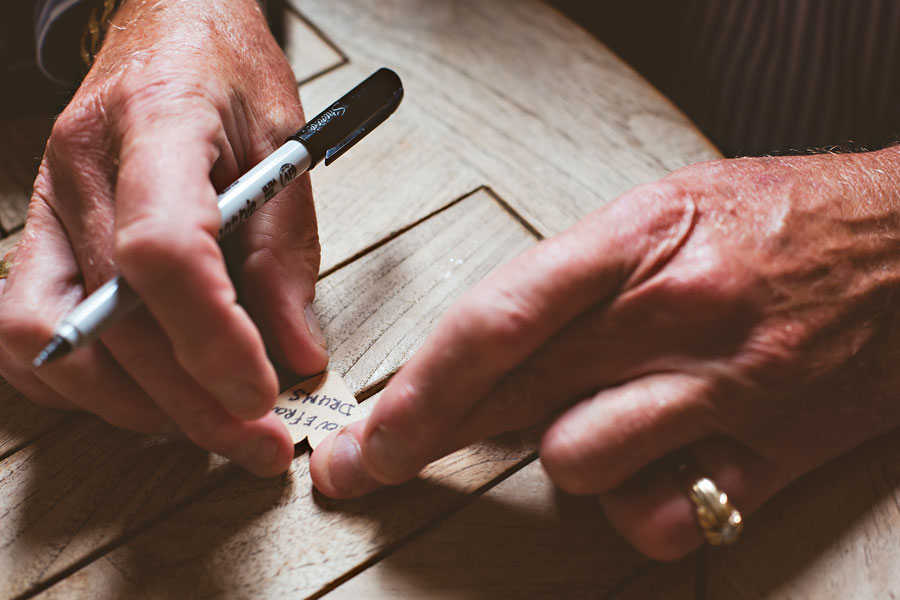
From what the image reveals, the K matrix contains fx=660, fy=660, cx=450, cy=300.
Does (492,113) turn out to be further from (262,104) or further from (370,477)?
(370,477)

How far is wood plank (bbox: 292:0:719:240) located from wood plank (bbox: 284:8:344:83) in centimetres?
2

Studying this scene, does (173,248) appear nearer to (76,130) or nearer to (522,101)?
(76,130)

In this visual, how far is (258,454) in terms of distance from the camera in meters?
0.60

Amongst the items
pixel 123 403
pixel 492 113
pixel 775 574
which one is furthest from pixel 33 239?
pixel 775 574

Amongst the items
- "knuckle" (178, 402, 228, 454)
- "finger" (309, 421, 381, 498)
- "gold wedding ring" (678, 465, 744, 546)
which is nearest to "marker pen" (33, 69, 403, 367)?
"knuckle" (178, 402, 228, 454)

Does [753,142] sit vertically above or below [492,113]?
below

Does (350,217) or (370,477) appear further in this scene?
(350,217)


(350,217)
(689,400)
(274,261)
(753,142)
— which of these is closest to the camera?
(689,400)

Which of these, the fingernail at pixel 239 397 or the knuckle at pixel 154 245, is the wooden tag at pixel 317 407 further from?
the knuckle at pixel 154 245

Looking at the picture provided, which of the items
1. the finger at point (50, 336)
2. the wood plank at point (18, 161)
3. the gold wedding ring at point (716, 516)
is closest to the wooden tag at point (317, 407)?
the finger at point (50, 336)

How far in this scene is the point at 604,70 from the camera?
980 mm

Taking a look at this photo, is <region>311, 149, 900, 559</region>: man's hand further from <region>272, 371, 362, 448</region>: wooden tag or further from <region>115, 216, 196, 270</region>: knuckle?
<region>115, 216, 196, 270</region>: knuckle

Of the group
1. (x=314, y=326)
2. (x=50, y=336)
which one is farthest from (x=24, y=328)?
(x=314, y=326)

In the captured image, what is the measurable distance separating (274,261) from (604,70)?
1.93 ft
